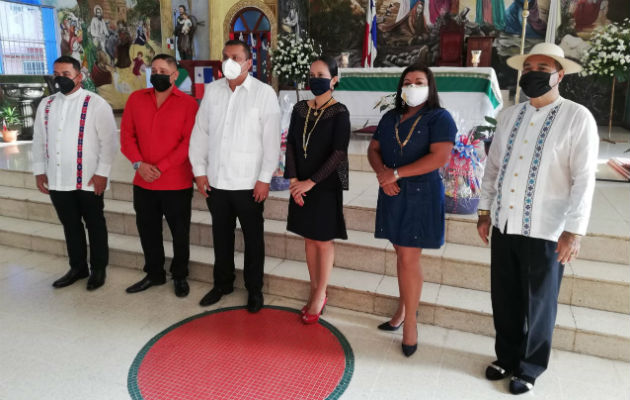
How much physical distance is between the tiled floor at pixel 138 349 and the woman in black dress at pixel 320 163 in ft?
2.17

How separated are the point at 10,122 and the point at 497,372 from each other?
29.2 feet

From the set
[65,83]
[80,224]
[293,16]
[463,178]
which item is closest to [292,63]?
[293,16]

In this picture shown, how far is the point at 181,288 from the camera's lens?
346 cm

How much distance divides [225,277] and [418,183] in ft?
5.24

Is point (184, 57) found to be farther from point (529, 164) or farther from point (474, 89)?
point (529, 164)

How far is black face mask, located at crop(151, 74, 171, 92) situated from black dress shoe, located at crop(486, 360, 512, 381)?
2570mm

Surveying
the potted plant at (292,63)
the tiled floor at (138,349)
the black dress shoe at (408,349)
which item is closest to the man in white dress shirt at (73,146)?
the tiled floor at (138,349)

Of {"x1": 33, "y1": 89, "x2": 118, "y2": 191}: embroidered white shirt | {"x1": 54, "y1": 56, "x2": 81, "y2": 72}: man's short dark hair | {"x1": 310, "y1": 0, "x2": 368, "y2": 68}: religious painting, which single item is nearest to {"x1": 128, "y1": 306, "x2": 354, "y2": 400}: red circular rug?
{"x1": 33, "y1": 89, "x2": 118, "y2": 191}: embroidered white shirt

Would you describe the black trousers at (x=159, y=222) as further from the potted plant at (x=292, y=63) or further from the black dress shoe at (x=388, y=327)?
the potted plant at (x=292, y=63)

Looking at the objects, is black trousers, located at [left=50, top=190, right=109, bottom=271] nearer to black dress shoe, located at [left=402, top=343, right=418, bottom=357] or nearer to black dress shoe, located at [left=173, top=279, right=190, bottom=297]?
black dress shoe, located at [left=173, top=279, right=190, bottom=297]

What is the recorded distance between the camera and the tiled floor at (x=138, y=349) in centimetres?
240

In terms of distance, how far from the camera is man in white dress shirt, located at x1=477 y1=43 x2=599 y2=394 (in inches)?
80.3

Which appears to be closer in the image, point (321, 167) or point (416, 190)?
point (416, 190)

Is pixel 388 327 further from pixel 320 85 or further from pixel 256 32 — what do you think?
pixel 256 32
